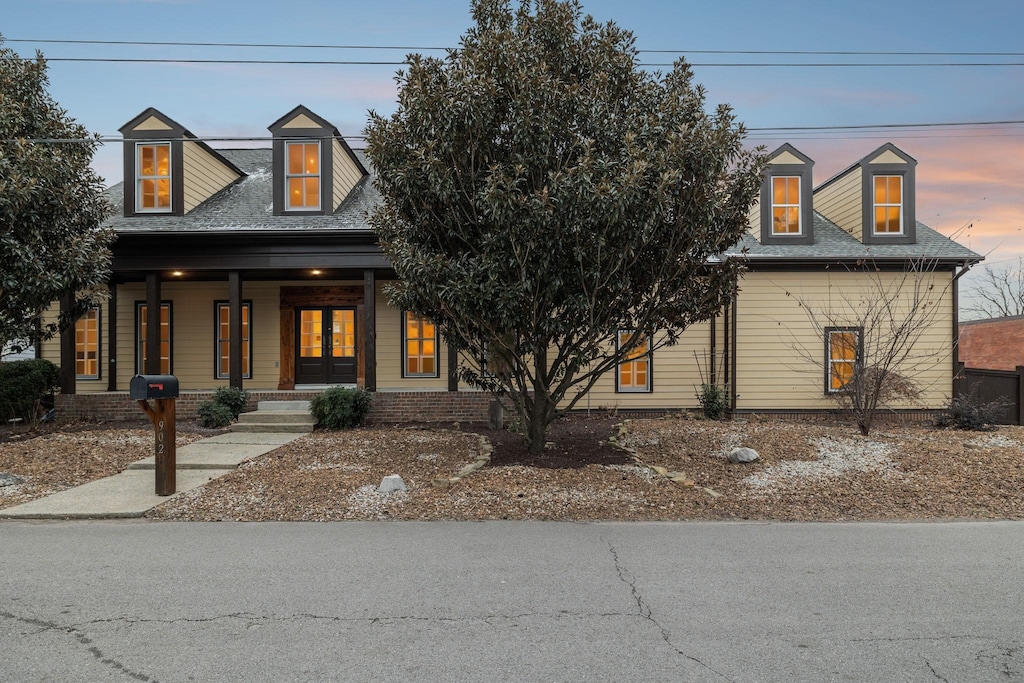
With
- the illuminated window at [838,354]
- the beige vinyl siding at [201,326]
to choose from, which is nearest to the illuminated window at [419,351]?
the beige vinyl siding at [201,326]

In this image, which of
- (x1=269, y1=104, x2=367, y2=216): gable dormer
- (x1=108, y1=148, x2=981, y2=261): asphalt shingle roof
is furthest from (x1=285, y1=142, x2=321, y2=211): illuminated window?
(x1=108, y1=148, x2=981, y2=261): asphalt shingle roof

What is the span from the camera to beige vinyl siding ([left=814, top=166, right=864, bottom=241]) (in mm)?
15492

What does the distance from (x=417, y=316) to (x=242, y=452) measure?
376 cm

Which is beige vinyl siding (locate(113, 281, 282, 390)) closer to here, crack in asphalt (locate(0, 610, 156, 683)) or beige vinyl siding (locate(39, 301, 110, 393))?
beige vinyl siding (locate(39, 301, 110, 393))

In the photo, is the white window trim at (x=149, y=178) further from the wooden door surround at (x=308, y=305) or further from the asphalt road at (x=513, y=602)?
the asphalt road at (x=513, y=602)

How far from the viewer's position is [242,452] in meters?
10.0

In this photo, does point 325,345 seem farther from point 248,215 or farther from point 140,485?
point 140,485

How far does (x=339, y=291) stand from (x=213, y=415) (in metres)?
4.80

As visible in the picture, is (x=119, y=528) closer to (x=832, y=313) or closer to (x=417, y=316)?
(x=417, y=316)

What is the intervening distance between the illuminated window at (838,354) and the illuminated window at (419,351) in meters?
9.51

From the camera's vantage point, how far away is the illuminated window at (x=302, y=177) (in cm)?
1473

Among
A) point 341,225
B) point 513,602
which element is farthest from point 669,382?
point 513,602

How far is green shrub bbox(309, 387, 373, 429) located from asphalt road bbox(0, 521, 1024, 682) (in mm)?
6299

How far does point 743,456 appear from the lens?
9.06 m
